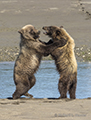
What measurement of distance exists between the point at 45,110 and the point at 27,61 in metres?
1.79

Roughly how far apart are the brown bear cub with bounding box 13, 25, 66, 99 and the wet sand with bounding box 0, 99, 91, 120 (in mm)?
569

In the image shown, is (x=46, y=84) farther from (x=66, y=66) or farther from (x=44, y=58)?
(x=44, y=58)

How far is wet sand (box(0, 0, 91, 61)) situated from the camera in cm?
2042

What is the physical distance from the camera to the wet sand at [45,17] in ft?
67.0

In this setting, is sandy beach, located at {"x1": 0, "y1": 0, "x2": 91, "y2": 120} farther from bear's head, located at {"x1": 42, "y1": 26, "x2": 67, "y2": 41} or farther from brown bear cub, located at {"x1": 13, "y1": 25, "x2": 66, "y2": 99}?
bear's head, located at {"x1": 42, "y1": 26, "x2": 67, "y2": 41}

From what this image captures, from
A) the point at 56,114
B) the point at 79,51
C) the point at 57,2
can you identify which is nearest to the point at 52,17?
the point at 57,2

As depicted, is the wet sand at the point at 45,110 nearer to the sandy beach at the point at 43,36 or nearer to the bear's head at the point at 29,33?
the sandy beach at the point at 43,36

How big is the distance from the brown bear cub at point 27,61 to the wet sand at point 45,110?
1.87 ft

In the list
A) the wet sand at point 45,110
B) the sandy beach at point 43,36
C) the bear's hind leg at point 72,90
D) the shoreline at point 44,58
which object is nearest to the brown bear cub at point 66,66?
the bear's hind leg at point 72,90

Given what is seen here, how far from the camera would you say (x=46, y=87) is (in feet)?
29.8

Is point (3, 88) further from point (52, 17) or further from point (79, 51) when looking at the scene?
point (52, 17)

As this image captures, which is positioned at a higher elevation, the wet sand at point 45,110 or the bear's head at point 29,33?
the bear's head at point 29,33

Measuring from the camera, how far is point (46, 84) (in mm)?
9516

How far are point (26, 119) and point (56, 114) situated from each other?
0.50 metres
